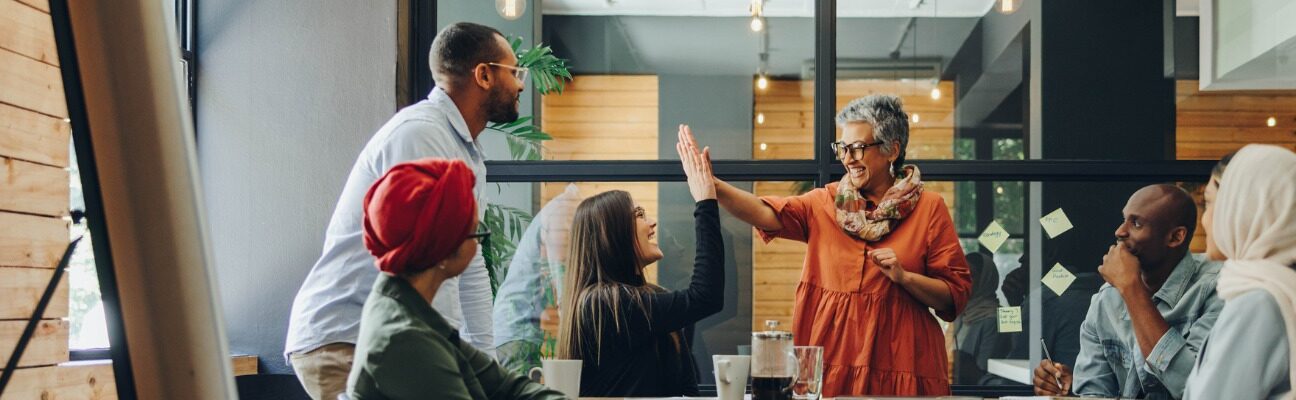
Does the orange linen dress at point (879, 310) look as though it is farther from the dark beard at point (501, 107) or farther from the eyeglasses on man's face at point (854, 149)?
the dark beard at point (501, 107)

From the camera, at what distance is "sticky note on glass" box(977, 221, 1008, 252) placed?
12.9 feet

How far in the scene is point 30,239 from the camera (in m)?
2.93

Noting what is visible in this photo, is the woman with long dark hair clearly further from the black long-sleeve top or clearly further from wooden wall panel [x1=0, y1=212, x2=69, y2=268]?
wooden wall panel [x1=0, y1=212, x2=69, y2=268]

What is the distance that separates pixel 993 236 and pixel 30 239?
2.96m

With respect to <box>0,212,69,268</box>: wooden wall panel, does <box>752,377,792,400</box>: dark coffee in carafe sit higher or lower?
lower

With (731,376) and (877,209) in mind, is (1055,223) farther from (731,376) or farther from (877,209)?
(731,376)

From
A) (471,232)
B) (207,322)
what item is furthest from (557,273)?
(207,322)

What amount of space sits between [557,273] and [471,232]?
8.38ft

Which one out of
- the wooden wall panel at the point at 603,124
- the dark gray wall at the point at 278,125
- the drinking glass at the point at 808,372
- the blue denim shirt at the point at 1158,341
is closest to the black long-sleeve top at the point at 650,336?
the drinking glass at the point at 808,372

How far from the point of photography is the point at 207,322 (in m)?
0.32

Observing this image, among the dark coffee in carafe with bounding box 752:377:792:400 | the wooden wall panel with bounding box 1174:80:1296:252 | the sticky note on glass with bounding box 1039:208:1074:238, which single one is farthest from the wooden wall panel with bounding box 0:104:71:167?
the wooden wall panel with bounding box 1174:80:1296:252

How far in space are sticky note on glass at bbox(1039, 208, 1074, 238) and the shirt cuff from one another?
1.24m

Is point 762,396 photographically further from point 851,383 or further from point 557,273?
point 557,273

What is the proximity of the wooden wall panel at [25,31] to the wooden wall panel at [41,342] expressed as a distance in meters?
0.68
